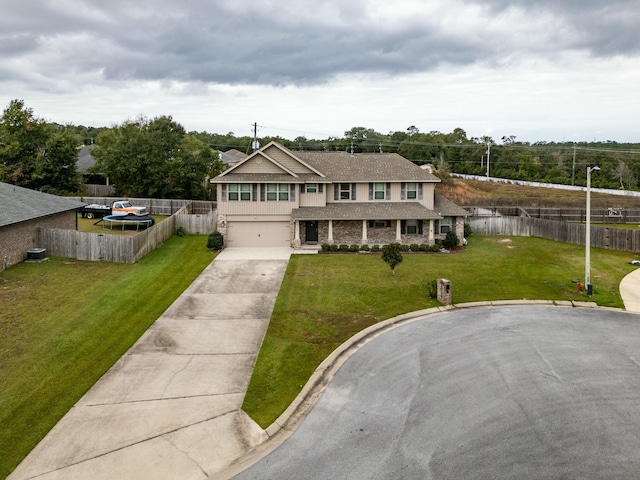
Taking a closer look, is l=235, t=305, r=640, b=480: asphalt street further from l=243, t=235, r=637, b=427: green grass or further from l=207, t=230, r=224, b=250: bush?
l=207, t=230, r=224, b=250: bush

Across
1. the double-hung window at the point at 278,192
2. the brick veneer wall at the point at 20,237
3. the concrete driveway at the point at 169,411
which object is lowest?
the concrete driveway at the point at 169,411

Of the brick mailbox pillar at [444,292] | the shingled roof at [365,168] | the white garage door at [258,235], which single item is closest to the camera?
the brick mailbox pillar at [444,292]

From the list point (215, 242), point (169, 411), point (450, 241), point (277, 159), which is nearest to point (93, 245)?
point (215, 242)

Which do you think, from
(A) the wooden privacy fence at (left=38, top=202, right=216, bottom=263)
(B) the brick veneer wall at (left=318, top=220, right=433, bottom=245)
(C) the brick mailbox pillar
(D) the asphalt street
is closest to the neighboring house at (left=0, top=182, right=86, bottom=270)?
(A) the wooden privacy fence at (left=38, top=202, right=216, bottom=263)

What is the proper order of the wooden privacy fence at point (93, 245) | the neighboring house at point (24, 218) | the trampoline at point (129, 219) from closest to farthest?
the neighboring house at point (24, 218)
the wooden privacy fence at point (93, 245)
the trampoline at point (129, 219)

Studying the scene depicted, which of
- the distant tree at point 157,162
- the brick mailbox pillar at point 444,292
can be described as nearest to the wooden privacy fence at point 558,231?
the brick mailbox pillar at point 444,292

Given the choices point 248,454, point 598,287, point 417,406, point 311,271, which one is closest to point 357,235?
point 311,271

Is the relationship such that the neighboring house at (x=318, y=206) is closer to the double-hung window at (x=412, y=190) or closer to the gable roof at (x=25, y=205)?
the double-hung window at (x=412, y=190)
